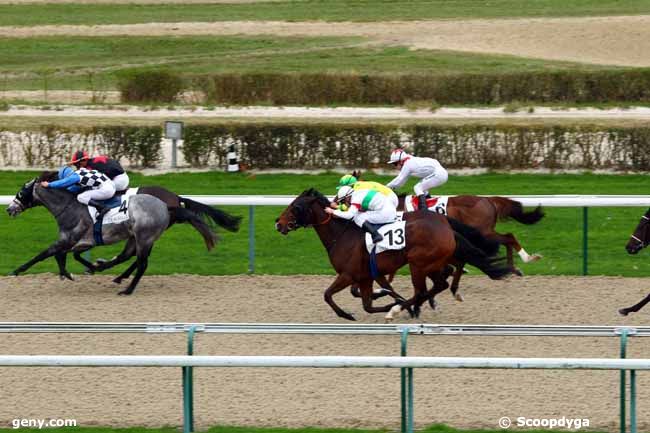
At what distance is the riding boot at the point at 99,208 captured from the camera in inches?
406

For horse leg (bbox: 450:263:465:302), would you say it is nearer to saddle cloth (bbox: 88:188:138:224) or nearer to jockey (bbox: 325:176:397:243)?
jockey (bbox: 325:176:397:243)

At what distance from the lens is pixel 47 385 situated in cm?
719

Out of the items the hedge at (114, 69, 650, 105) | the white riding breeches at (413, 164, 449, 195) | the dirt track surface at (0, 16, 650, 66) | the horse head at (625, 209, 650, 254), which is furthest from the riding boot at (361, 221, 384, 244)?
the dirt track surface at (0, 16, 650, 66)

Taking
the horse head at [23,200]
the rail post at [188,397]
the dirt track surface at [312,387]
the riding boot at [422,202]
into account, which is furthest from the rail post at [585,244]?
the rail post at [188,397]

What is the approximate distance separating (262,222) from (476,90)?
11.2 metres

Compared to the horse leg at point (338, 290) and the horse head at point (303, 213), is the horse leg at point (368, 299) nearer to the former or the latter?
the horse leg at point (338, 290)

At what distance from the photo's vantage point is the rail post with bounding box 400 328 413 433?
6163 mm

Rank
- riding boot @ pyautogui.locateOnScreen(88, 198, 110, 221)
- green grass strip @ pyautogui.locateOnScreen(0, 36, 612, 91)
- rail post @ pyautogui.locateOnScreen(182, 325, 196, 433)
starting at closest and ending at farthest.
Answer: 1. rail post @ pyautogui.locateOnScreen(182, 325, 196, 433)
2. riding boot @ pyautogui.locateOnScreen(88, 198, 110, 221)
3. green grass strip @ pyautogui.locateOnScreen(0, 36, 612, 91)

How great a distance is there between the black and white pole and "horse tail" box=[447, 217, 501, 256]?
22.1ft

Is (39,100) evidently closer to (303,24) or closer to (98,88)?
(98,88)

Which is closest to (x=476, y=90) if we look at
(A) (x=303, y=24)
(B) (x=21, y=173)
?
(B) (x=21, y=173)

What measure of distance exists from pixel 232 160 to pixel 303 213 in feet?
22.2

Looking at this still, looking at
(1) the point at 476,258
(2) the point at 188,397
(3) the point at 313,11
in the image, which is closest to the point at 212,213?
(1) the point at 476,258

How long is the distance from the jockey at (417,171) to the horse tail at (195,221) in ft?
4.94
